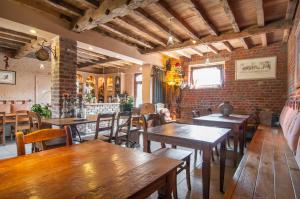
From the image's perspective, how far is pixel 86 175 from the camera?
0.94m

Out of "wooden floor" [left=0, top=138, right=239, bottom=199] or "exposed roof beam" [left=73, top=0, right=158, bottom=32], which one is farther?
"exposed roof beam" [left=73, top=0, right=158, bottom=32]

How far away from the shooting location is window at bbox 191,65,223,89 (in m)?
5.99

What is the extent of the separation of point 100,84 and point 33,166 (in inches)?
345

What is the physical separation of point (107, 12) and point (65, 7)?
80cm

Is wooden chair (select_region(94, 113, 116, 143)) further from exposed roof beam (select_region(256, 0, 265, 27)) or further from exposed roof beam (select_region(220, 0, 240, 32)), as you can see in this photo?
exposed roof beam (select_region(256, 0, 265, 27))

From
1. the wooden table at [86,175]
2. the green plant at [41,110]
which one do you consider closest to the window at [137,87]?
the green plant at [41,110]

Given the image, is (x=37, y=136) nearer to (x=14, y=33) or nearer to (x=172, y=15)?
(x=172, y=15)

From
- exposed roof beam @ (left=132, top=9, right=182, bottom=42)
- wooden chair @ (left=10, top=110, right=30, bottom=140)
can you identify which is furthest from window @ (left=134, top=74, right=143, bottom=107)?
wooden chair @ (left=10, top=110, right=30, bottom=140)

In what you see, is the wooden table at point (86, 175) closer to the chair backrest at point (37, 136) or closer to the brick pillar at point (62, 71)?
the chair backrest at point (37, 136)

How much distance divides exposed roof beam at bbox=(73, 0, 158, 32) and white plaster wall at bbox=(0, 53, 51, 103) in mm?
4471

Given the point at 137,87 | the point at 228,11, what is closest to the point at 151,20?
the point at 228,11

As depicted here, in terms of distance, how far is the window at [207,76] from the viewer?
236 inches

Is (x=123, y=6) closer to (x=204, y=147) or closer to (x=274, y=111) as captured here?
(x=204, y=147)

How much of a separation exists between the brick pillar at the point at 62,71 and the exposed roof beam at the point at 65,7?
0.53 m
